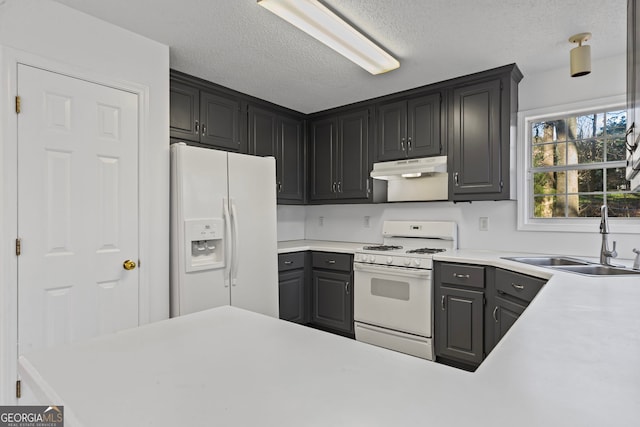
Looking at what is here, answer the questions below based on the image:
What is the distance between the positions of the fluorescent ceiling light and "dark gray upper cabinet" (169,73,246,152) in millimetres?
1380

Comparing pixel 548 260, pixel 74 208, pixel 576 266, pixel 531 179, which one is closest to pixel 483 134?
pixel 531 179

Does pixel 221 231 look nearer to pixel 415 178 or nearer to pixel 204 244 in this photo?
pixel 204 244

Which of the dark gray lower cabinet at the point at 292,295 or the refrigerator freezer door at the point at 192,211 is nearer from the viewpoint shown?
the refrigerator freezer door at the point at 192,211

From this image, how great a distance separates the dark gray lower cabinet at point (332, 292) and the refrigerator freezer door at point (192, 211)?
1223 millimetres

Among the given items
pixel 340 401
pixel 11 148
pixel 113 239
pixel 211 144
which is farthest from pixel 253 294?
pixel 340 401

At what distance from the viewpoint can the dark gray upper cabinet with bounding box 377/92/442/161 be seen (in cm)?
332

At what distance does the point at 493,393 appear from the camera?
64cm

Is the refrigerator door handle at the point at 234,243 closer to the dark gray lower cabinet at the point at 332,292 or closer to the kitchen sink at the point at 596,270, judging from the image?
the dark gray lower cabinet at the point at 332,292

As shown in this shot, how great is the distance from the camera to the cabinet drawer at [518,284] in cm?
221

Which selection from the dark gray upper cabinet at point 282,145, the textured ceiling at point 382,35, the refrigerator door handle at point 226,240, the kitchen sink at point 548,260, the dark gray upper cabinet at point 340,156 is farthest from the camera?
the dark gray upper cabinet at point 340,156

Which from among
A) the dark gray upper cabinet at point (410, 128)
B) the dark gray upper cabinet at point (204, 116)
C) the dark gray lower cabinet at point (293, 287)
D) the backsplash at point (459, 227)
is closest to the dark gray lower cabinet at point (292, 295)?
the dark gray lower cabinet at point (293, 287)

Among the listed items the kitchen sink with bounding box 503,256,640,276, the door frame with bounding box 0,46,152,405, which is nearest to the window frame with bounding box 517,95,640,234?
the kitchen sink with bounding box 503,256,640,276

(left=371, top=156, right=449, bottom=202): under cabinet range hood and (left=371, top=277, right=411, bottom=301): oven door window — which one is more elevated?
(left=371, top=156, right=449, bottom=202): under cabinet range hood

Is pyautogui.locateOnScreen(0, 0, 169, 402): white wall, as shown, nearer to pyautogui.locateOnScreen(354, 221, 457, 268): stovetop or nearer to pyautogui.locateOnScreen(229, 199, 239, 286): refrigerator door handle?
pyautogui.locateOnScreen(229, 199, 239, 286): refrigerator door handle
